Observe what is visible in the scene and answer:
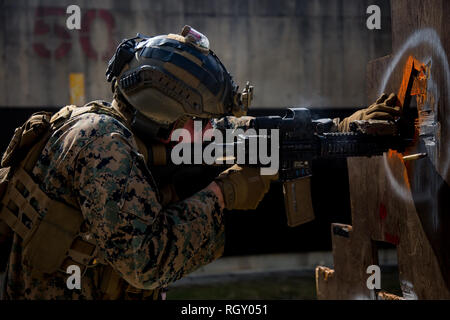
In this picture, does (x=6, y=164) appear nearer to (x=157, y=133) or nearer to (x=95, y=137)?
(x=95, y=137)

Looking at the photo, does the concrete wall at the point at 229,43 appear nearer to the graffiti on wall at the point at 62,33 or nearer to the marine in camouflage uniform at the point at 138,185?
the graffiti on wall at the point at 62,33

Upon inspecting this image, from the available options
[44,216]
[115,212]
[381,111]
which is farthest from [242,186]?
[381,111]

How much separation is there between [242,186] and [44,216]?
76 centimetres

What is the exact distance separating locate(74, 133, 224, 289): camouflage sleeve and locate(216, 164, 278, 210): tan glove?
0.27 metres

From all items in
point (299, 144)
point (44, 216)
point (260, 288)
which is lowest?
point (260, 288)

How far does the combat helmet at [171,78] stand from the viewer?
70.4 inches

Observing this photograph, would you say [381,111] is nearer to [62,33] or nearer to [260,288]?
[260,288]

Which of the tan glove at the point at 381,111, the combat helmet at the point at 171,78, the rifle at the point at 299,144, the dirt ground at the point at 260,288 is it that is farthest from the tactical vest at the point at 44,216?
the dirt ground at the point at 260,288

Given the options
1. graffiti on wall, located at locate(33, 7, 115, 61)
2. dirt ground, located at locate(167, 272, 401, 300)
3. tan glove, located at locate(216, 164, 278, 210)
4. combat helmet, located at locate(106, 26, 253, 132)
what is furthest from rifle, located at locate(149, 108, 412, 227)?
graffiti on wall, located at locate(33, 7, 115, 61)

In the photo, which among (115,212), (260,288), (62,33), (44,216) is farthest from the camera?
(260,288)

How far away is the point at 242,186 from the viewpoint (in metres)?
1.83

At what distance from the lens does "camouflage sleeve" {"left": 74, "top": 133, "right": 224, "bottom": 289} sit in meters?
1.44

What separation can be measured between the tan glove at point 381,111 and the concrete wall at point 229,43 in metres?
2.80
